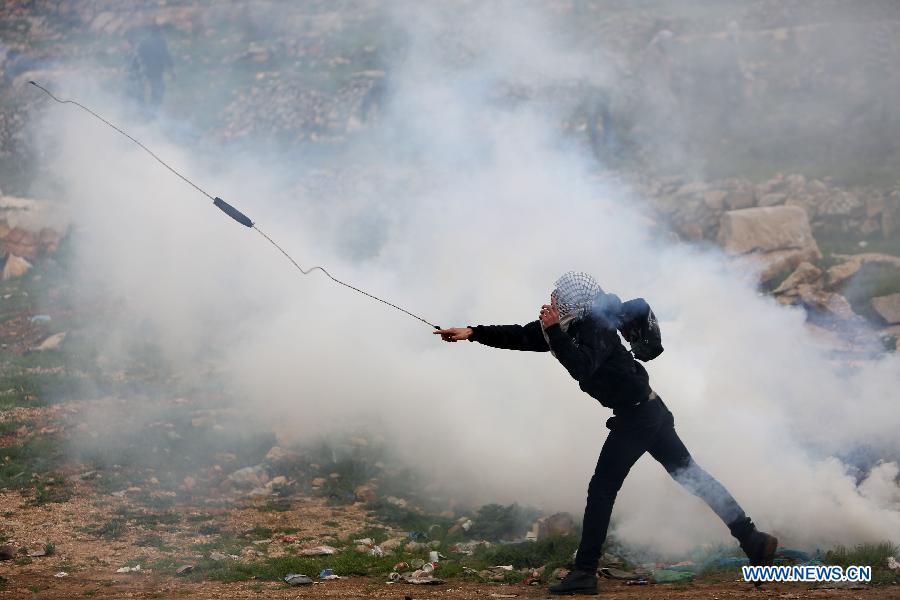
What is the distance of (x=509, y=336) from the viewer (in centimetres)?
500

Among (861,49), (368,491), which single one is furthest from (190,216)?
(861,49)

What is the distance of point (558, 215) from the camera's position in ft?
37.8

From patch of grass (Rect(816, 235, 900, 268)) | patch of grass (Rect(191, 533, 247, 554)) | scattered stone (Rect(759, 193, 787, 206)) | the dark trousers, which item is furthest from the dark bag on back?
scattered stone (Rect(759, 193, 787, 206))

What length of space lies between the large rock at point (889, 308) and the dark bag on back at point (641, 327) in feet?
23.8

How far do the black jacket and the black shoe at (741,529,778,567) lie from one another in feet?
3.02

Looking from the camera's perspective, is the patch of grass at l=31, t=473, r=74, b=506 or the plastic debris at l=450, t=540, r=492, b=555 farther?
the patch of grass at l=31, t=473, r=74, b=506

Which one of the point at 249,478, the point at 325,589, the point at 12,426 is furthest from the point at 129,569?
the point at 12,426

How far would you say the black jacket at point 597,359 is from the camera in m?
4.75

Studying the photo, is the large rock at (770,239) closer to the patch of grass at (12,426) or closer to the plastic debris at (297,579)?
the plastic debris at (297,579)

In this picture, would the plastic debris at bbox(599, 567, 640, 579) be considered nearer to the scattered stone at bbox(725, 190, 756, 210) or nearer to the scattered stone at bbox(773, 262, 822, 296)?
the scattered stone at bbox(773, 262, 822, 296)

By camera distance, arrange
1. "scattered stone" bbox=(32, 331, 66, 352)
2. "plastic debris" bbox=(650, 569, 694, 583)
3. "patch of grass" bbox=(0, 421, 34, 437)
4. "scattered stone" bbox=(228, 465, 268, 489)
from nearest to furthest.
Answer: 1. "plastic debris" bbox=(650, 569, 694, 583)
2. "scattered stone" bbox=(228, 465, 268, 489)
3. "patch of grass" bbox=(0, 421, 34, 437)
4. "scattered stone" bbox=(32, 331, 66, 352)

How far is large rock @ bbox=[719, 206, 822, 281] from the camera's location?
41.0ft

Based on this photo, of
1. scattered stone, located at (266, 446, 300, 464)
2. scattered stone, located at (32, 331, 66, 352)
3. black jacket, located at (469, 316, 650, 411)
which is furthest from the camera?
scattered stone, located at (32, 331, 66, 352)

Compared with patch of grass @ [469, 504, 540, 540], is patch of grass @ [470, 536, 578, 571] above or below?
below
